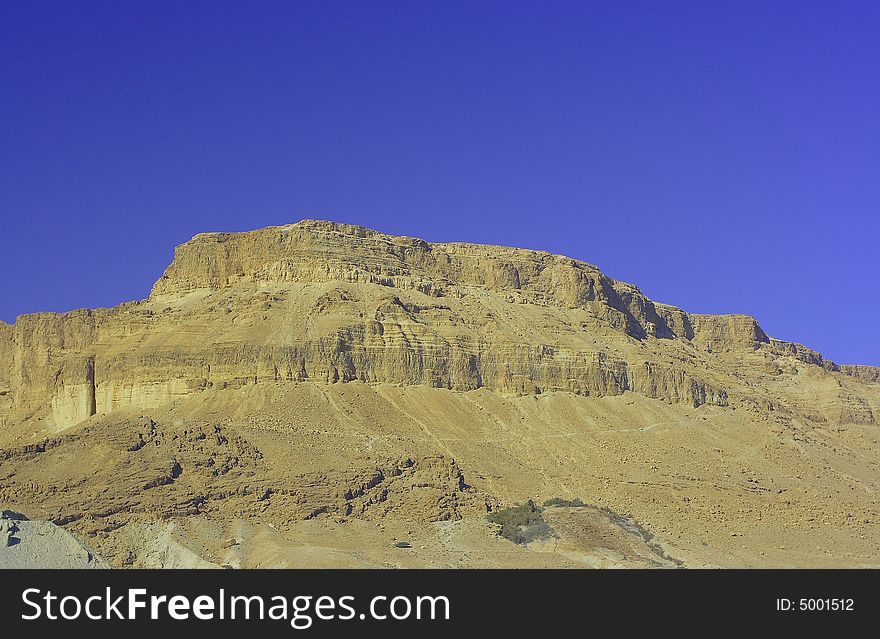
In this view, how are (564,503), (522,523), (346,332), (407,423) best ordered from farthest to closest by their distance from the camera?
(346,332), (407,423), (564,503), (522,523)

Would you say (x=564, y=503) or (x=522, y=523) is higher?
(x=564, y=503)

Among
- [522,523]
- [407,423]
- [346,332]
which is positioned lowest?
[522,523]

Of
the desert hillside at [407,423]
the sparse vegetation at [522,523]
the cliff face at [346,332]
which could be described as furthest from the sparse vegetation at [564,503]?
the cliff face at [346,332]

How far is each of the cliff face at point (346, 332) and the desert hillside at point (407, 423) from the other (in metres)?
0.17

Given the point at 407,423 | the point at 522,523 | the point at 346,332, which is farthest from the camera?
the point at 346,332

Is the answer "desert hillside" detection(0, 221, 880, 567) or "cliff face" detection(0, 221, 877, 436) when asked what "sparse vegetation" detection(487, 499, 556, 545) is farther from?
"cliff face" detection(0, 221, 877, 436)

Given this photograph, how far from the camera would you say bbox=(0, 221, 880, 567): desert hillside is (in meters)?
54.1

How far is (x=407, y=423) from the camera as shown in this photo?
71.9 m

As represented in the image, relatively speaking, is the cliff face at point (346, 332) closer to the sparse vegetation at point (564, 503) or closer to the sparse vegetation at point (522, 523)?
the sparse vegetation at point (564, 503)

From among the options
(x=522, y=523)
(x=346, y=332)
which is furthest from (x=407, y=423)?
(x=522, y=523)

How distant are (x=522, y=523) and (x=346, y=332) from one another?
2309cm

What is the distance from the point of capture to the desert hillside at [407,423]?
54.1 meters

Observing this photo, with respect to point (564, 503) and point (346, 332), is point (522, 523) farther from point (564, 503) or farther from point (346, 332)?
point (346, 332)

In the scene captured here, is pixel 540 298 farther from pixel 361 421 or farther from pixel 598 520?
pixel 598 520
